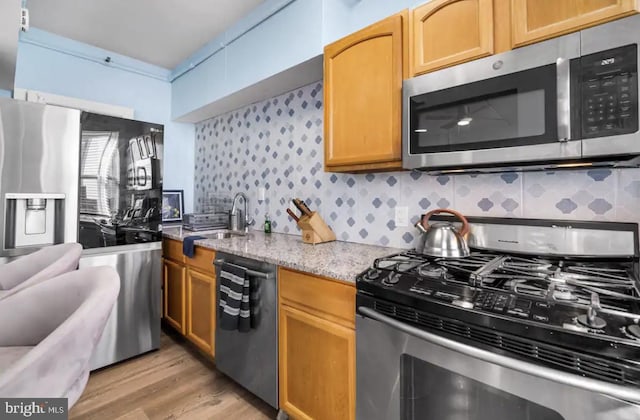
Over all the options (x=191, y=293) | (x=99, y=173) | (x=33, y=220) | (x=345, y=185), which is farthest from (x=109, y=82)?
(x=345, y=185)

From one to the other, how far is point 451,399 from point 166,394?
1.66 meters

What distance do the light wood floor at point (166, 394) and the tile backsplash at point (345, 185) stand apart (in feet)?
3.77

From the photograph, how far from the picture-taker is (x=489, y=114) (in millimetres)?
1206

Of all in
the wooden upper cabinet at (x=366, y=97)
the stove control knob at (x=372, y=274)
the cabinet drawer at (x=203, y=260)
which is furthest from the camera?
the cabinet drawer at (x=203, y=260)

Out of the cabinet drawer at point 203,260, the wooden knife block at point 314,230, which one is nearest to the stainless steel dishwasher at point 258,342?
the cabinet drawer at point 203,260

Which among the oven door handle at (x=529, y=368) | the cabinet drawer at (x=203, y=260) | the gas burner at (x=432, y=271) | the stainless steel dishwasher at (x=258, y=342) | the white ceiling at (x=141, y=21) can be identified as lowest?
the stainless steel dishwasher at (x=258, y=342)

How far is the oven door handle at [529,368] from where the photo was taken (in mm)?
673

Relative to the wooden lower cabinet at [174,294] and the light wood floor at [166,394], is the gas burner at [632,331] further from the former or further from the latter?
the wooden lower cabinet at [174,294]

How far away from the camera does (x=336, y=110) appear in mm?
1730

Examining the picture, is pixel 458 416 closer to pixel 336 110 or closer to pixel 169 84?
pixel 336 110

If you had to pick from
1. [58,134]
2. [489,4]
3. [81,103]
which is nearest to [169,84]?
[81,103]

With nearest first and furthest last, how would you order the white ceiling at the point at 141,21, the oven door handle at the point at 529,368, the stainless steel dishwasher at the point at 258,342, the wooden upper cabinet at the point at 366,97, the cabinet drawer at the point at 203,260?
1. the oven door handle at the point at 529,368
2. the wooden upper cabinet at the point at 366,97
3. the stainless steel dishwasher at the point at 258,342
4. the cabinet drawer at the point at 203,260
5. the white ceiling at the point at 141,21

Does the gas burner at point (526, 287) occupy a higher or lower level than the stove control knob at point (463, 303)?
higher

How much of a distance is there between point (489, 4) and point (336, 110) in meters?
0.82
